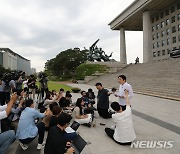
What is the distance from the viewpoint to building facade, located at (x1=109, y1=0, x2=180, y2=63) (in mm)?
37250

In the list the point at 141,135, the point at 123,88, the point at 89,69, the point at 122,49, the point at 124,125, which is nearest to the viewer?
the point at 124,125

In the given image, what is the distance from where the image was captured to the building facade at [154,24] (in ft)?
122

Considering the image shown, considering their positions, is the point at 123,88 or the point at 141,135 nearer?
the point at 141,135

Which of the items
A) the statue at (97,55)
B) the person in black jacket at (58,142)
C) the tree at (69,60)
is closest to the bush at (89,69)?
the statue at (97,55)

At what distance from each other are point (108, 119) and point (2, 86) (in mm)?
5192

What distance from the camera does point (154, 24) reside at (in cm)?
4703

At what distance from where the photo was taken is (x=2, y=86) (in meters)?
9.27

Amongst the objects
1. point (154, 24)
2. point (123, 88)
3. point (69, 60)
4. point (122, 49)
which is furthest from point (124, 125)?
point (69, 60)

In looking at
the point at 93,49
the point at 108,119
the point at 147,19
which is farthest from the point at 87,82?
the point at 108,119

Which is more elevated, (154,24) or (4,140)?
(154,24)

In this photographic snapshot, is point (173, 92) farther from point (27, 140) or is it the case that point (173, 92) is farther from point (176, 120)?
point (27, 140)

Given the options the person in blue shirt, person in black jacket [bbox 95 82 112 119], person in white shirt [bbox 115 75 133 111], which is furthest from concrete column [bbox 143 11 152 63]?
the person in blue shirt

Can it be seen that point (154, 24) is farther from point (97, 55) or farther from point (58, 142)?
point (58, 142)

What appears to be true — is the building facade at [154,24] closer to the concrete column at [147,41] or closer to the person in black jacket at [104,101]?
the concrete column at [147,41]
